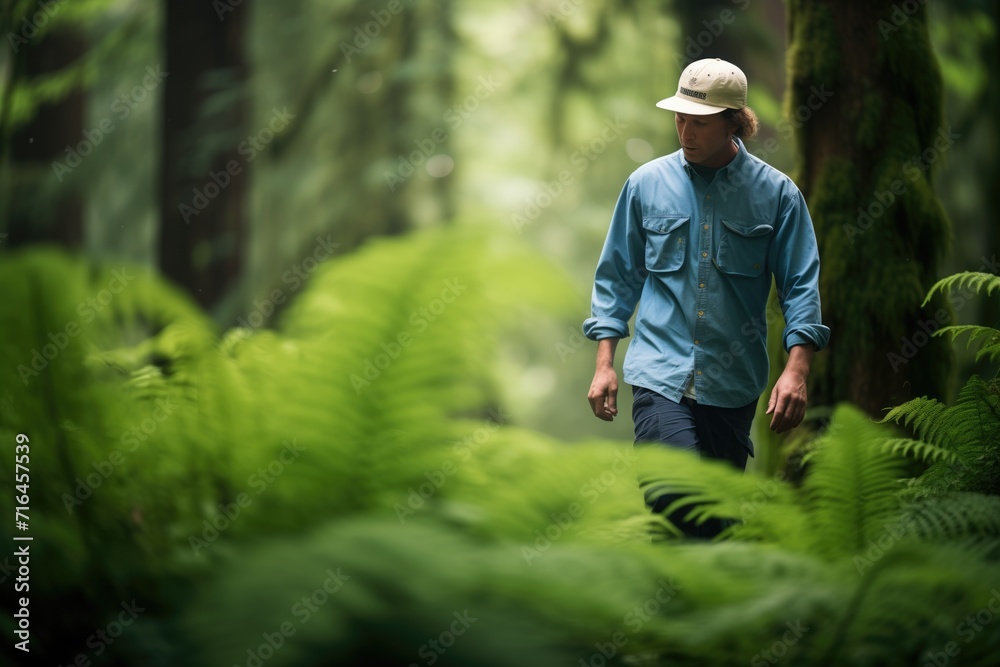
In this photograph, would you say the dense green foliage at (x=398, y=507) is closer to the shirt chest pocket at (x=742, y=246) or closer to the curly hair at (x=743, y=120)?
the shirt chest pocket at (x=742, y=246)

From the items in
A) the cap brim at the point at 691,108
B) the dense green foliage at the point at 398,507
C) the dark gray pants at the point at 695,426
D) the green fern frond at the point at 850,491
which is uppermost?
the cap brim at the point at 691,108

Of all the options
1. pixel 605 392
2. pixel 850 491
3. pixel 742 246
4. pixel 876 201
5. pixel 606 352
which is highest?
pixel 876 201

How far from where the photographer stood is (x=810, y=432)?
388 cm

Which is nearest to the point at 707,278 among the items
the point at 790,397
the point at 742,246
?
the point at 742,246

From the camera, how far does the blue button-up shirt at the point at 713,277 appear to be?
129 inches

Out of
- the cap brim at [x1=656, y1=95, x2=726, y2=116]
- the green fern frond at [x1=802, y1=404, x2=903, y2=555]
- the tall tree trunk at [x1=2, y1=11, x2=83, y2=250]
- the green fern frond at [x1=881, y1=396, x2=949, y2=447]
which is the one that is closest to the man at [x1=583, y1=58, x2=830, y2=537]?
the cap brim at [x1=656, y1=95, x2=726, y2=116]

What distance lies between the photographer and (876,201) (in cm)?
385

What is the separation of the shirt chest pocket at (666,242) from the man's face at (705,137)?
0.25 meters

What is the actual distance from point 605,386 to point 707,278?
1.87 feet

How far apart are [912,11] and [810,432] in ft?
6.36

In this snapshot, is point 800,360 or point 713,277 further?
point 713,277

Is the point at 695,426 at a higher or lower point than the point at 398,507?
lower

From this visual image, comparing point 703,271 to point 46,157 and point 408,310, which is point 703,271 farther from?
Result: point 46,157

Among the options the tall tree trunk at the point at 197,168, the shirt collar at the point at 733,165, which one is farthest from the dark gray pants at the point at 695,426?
the tall tree trunk at the point at 197,168
